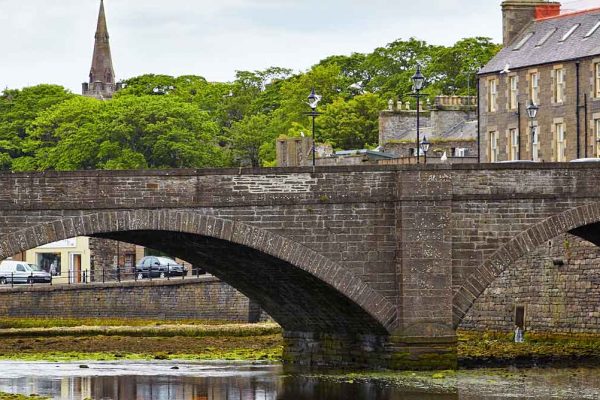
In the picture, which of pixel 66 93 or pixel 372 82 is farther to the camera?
pixel 66 93

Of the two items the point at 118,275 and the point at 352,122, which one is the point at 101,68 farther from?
the point at 118,275

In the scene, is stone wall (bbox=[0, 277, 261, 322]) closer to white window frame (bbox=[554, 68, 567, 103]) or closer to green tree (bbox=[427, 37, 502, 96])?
white window frame (bbox=[554, 68, 567, 103])

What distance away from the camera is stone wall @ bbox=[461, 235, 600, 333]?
62844mm

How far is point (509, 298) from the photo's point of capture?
67500 millimetres

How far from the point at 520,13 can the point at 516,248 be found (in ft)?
115

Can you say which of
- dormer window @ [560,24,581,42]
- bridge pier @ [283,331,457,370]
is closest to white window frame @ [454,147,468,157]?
dormer window @ [560,24,581,42]

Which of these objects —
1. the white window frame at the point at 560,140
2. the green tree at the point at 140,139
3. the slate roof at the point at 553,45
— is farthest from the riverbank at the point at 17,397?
the green tree at the point at 140,139

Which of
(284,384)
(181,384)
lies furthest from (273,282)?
(181,384)

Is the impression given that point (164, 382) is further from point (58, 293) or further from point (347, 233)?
point (58, 293)

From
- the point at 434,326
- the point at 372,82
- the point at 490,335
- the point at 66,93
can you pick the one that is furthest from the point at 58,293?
the point at 66,93

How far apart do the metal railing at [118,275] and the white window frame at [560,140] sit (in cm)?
1895

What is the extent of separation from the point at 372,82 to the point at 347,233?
87.9m

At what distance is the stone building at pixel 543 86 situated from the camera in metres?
78.7

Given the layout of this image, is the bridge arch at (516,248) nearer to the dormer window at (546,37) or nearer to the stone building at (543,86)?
the stone building at (543,86)
